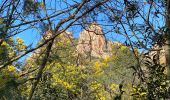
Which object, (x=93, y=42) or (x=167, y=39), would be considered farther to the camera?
(x=93, y=42)

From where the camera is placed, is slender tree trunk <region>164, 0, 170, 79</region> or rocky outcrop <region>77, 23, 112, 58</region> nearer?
slender tree trunk <region>164, 0, 170, 79</region>

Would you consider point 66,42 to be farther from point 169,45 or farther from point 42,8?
Answer: point 169,45

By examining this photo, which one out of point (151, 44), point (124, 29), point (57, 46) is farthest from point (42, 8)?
point (151, 44)

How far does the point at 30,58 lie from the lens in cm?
380

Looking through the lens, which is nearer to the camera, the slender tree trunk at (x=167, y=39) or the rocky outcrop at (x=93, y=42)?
the slender tree trunk at (x=167, y=39)

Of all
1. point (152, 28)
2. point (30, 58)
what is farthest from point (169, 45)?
point (30, 58)

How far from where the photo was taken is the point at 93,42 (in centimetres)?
355

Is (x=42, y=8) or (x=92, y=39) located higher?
(x=42, y=8)

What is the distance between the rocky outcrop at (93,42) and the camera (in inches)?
137

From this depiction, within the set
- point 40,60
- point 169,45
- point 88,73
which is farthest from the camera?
point 88,73

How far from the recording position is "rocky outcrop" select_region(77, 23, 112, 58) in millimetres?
3473

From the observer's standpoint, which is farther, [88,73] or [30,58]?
[88,73]

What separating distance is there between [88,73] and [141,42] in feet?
56.5

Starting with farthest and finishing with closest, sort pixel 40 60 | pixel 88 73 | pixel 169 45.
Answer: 1. pixel 88 73
2. pixel 40 60
3. pixel 169 45
